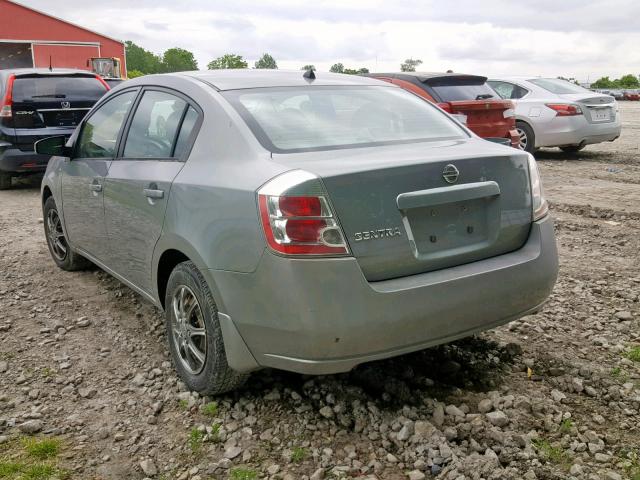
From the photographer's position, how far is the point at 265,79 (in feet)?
12.1

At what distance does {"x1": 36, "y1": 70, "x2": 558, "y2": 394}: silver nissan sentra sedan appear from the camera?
104 inches

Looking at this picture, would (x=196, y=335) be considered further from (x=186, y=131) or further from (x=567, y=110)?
(x=567, y=110)

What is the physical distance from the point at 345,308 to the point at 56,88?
819 cm

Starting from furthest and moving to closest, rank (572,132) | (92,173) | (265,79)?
(572,132)
(92,173)
(265,79)

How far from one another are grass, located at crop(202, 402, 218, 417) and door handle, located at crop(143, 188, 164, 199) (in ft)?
3.58

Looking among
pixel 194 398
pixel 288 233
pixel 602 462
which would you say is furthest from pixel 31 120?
pixel 602 462

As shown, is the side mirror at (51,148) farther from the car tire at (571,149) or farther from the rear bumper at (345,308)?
the car tire at (571,149)

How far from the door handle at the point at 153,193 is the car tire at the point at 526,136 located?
9.70 metres

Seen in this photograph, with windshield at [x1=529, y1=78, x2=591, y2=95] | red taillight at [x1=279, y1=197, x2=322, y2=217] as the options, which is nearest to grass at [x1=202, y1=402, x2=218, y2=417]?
red taillight at [x1=279, y1=197, x2=322, y2=217]

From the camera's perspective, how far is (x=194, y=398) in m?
3.29

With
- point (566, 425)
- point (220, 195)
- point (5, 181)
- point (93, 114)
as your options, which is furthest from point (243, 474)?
point (5, 181)

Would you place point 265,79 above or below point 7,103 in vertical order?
above

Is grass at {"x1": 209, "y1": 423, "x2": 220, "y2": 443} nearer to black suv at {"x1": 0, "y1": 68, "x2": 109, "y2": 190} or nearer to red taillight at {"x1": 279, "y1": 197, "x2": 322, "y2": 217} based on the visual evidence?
red taillight at {"x1": 279, "y1": 197, "x2": 322, "y2": 217}

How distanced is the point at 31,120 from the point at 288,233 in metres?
7.76
